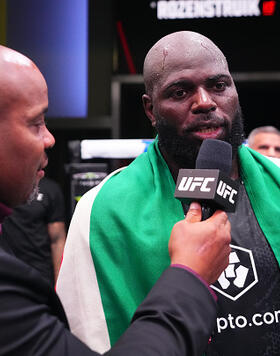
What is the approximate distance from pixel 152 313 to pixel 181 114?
1.85 feet

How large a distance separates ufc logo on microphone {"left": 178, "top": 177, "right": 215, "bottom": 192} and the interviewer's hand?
0.05 metres

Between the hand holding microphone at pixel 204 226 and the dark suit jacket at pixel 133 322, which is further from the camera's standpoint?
the hand holding microphone at pixel 204 226

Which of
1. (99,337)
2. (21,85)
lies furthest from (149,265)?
(21,85)

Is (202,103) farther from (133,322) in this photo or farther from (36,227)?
(36,227)

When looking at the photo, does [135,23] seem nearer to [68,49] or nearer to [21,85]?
[68,49]

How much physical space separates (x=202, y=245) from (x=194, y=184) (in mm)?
118

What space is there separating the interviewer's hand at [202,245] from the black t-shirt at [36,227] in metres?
2.35

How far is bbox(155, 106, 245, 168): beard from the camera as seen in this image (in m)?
1.21

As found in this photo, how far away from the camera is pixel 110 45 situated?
4.21 meters

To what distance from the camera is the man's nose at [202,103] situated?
3.92ft

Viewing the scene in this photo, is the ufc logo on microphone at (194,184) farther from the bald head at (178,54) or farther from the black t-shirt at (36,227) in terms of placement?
the black t-shirt at (36,227)

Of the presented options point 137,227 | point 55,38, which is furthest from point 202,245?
→ point 55,38

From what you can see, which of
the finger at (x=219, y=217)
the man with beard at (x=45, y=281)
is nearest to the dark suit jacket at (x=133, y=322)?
the man with beard at (x=45, y=281)

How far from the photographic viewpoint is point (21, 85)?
0.87 m
